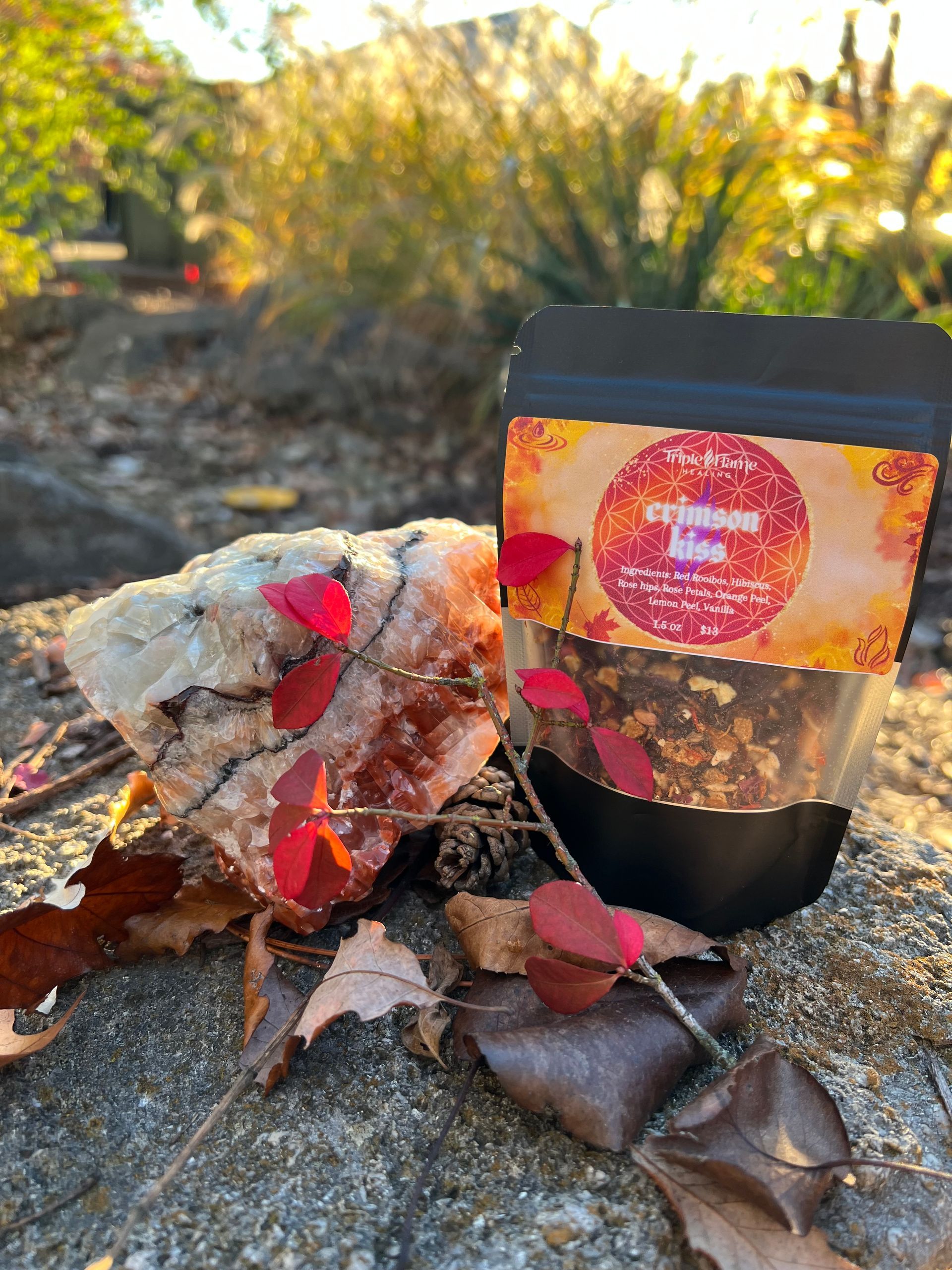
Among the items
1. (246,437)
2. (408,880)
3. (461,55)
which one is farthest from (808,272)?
(408,880)

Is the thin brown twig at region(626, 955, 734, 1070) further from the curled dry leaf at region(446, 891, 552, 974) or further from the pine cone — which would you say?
the pine cone

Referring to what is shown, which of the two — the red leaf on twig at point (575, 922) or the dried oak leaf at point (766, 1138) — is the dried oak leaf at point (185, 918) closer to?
the red leaf on twig at point (575, 922)

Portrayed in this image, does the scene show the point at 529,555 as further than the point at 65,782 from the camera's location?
No

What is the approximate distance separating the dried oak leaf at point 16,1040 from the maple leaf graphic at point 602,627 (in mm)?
532

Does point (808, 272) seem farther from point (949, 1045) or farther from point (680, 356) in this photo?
point (949, 1045)

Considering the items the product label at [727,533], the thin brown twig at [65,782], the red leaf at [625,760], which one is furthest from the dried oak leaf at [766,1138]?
the thin brown twig at [65,782]

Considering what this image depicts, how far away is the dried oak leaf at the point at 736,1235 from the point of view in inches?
22.3

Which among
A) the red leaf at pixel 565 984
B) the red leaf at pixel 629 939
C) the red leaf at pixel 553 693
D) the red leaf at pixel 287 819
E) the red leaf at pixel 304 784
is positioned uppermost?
the red leaf at pixel 553 693

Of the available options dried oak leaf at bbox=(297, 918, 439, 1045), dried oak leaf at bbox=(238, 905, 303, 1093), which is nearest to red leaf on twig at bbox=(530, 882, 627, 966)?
dried oak leaf at bbox=(297, 918, 439, 1045)

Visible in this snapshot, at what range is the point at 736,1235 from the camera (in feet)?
1.90

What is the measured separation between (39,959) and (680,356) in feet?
2.40

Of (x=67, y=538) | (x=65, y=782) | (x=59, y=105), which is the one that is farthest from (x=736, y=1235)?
(x=59, y=105)

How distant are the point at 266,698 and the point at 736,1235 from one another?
0.55 m

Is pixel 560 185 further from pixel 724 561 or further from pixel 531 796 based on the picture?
pixel 531 796
